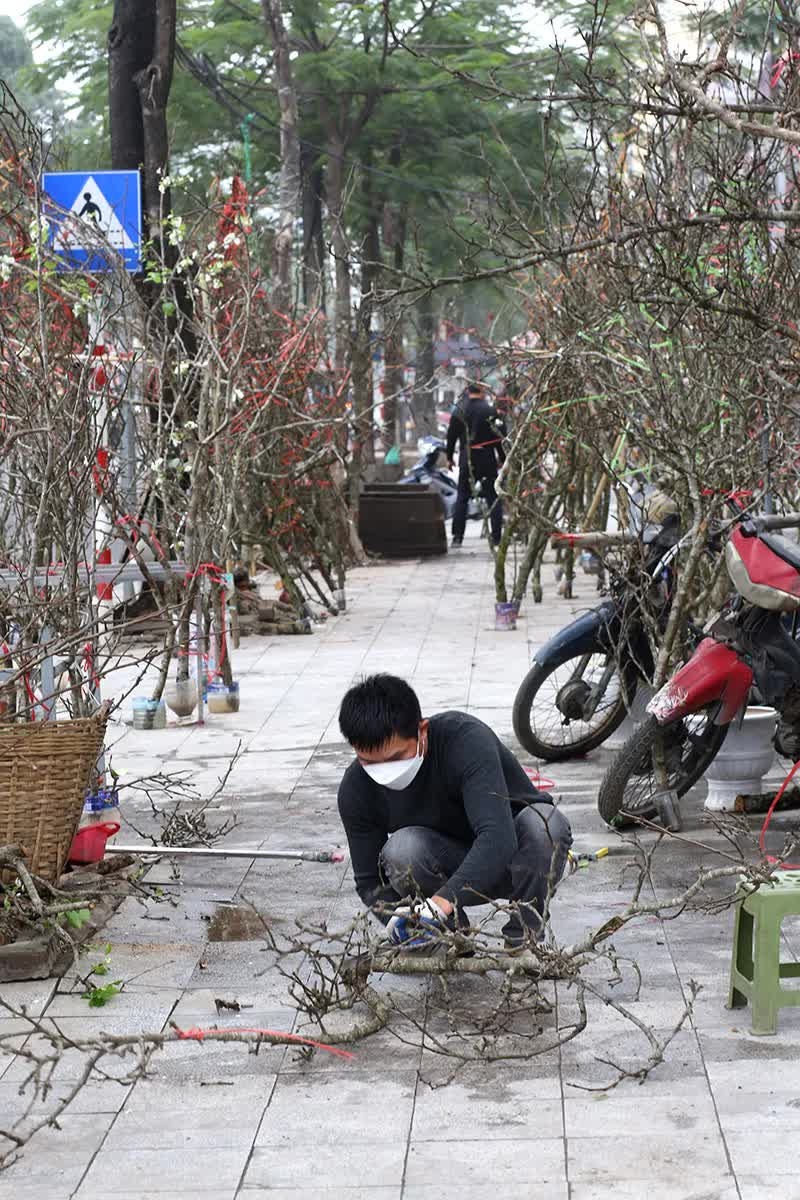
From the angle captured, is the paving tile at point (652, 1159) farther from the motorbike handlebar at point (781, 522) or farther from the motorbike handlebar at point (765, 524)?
the motorbike handlebar at point (781, 522)

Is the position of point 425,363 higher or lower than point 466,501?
higher

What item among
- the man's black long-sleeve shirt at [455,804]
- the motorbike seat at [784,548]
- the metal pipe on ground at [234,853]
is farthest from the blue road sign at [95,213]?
the man's black long-sleeve shirt at [455,804]

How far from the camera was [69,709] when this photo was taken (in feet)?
20.8

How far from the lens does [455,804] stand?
5.10 meters

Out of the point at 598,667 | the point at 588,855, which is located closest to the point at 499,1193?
the point at 588,855

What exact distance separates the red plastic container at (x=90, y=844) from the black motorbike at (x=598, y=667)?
247cm

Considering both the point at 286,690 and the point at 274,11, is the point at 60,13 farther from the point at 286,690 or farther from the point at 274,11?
the point at 286,690

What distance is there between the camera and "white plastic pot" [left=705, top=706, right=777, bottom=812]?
709cm

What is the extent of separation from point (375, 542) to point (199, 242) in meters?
7.18

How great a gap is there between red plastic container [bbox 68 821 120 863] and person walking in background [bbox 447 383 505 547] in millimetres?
11737

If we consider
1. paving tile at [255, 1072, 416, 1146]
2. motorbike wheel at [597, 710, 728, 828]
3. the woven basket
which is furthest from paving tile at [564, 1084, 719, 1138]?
motorbike wheel at [597, 710, 728, 828]

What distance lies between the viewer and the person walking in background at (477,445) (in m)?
18.1

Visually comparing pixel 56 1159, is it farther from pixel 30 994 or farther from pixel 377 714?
pixel 377 714

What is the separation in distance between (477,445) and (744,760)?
434 inches
